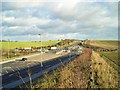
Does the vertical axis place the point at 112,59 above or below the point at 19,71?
above

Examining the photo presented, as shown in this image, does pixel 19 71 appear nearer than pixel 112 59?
Yes

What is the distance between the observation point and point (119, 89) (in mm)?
15602

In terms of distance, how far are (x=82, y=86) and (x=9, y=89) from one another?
14.3m

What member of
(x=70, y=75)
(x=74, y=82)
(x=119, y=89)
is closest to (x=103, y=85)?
(x=119, y=89)

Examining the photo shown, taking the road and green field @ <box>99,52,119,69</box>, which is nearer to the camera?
the road

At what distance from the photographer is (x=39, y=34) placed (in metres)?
73.2

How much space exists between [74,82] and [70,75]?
6.78ft

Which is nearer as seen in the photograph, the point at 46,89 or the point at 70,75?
the point at 46,89

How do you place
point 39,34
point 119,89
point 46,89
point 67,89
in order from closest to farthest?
1. point 67,89
2. point 46,89
3. point 119,89
4. point 39,34

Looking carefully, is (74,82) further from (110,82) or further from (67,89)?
(110,82)

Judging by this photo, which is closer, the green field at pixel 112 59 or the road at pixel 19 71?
the road at pixel 19 71

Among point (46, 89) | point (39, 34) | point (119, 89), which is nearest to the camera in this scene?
point (46, 89)

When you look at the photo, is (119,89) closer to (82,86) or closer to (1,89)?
(82,86)

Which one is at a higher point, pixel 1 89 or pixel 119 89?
pixel 119 89
